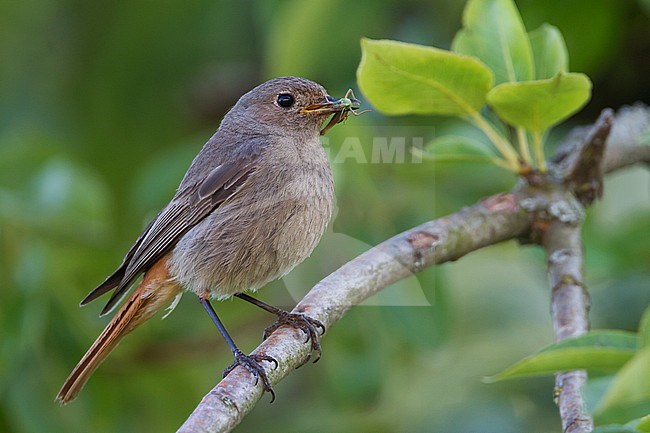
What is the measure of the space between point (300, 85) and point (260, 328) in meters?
1.53

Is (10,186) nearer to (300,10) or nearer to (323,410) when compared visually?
(300,10)

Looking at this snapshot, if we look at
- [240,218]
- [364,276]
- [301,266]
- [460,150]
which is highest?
[460,150]

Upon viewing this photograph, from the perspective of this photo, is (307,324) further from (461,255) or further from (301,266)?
(301,266)

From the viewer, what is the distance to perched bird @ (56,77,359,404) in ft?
11.9

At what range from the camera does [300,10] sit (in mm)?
4352

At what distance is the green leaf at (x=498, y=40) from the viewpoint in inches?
139

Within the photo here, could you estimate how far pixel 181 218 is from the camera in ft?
12.7

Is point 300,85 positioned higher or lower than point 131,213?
higher

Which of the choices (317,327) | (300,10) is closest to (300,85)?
(300,10)

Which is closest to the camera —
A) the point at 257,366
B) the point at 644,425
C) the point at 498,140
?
the point at 644,425

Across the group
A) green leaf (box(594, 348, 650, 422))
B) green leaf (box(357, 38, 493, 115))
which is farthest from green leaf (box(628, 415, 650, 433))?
green leaf (box(357, 38, 493, 115))

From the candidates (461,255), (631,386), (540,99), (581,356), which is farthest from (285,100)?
(631,386)

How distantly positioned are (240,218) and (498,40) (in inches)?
46.7

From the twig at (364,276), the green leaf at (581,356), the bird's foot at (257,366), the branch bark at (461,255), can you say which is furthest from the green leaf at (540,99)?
the bird's foot at (257,366)
